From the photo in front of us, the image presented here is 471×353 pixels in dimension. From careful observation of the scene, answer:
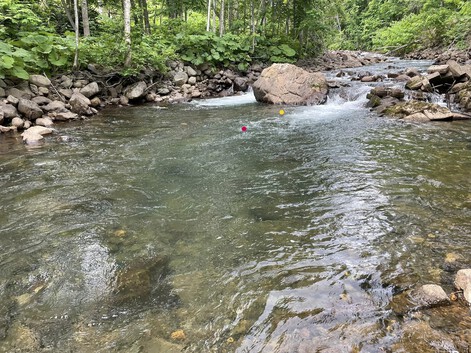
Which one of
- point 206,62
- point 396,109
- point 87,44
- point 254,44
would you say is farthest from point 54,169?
point 254,44

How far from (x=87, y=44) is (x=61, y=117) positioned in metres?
3.77

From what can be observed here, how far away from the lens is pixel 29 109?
9.15 m

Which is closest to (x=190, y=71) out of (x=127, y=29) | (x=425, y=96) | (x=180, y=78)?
(x=180, y=78)

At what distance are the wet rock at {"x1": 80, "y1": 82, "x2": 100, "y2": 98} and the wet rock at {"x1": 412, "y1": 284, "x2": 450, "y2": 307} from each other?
461 inches

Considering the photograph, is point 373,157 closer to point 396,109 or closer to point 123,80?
point 396,109

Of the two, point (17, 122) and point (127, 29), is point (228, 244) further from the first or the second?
point (127, 29)

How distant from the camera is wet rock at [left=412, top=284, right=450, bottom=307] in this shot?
2658 millimetres

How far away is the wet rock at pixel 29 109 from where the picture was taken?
29.9 feet

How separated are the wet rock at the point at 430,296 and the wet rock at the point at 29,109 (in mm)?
9915

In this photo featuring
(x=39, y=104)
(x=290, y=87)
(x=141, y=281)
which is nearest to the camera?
(x=141, y=281)

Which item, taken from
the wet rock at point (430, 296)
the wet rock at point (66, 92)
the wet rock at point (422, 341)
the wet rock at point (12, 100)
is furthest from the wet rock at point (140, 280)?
the wet rock at point (66, 92)

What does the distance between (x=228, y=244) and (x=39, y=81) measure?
32.1ft

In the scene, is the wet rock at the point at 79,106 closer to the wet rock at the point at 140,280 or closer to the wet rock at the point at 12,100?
the wet rock at the point at 12,100

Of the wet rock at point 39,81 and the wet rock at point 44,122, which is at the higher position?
the wet rock at point 39,81
